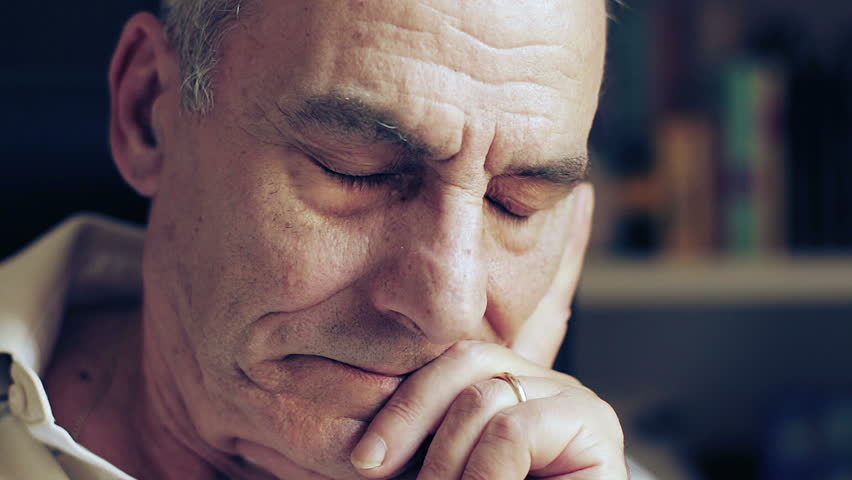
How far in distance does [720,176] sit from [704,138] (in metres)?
0.09

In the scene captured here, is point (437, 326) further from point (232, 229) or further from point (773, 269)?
point (773, 269)

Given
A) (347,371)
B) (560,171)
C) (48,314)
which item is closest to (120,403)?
(48,314)

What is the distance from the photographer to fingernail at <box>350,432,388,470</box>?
0.67 meters

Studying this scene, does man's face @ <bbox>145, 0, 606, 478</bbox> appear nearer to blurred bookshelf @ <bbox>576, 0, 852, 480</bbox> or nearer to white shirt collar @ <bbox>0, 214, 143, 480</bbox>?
white shirt collar @ <bbox>0, 214, 143, 480</bbox>

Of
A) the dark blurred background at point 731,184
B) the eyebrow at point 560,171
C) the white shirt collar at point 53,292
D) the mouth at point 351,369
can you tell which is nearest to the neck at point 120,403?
the white shirt collar at point 53,292

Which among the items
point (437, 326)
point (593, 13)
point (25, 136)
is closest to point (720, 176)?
point (593, 13)

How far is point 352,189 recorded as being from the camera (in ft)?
2.29

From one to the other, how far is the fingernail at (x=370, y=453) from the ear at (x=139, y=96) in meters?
0.36

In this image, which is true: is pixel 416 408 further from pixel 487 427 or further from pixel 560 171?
pixel 560 171

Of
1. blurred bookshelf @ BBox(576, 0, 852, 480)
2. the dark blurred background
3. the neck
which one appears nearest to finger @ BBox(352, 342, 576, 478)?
the neck

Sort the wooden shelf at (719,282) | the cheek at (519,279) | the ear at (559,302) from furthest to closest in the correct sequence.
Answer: the wooden shelf at (719,282)
the ear at (559,302)
the cheek at (519,279)

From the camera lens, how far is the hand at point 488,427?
0.66m

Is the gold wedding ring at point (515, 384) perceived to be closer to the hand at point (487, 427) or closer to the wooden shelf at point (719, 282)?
the hand at point (487, 427)

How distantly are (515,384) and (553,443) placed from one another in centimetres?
6
